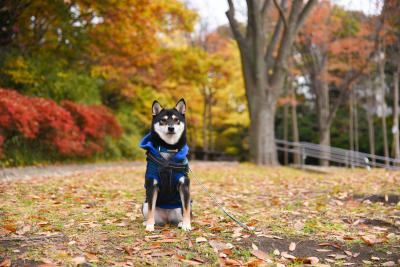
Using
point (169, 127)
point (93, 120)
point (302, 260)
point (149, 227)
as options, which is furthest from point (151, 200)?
point (93, 120)

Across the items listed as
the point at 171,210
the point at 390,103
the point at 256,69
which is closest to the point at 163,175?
the point at 171,210

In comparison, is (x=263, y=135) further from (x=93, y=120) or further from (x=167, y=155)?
(x=167, y=155)

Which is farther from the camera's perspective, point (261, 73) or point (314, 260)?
point (261, 73)

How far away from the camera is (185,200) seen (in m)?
4.50

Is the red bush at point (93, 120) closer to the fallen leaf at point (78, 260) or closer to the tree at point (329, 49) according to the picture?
the tree at point (329, 49)

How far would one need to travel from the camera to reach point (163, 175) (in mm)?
4430

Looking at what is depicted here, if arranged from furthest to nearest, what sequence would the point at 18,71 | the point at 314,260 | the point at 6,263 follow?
the point at 18,71 → the point at 314,260 → the point at 6,263

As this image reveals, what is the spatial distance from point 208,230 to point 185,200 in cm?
46

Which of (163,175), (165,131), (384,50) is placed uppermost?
(384,50)

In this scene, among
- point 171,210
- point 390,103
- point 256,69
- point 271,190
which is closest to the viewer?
point 171,210

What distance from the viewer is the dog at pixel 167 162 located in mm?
4414

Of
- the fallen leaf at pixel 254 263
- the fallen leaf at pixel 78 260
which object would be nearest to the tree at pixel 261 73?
the fallen leaf at pixel 254 263

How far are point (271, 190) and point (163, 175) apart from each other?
13.9ft

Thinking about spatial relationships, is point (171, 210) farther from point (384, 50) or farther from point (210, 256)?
point (384, 50)
